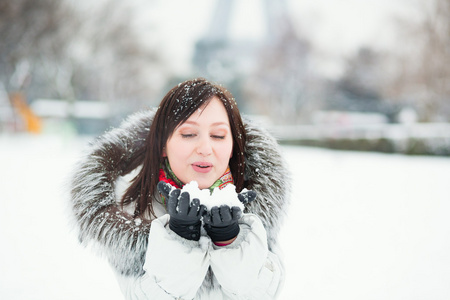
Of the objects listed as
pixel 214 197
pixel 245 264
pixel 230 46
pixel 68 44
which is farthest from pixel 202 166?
pixel 230 46

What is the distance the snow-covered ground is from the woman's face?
486 millimetres

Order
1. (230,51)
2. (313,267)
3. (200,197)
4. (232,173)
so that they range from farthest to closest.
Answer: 1. (230,51)
2. (313,267)
3. (232,173)
4. (200,197)

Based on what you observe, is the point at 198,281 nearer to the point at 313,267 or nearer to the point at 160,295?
the point at 160,295

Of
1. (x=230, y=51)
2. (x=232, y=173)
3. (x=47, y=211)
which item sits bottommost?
(x=47, y=211)

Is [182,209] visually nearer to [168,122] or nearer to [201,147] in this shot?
[201,147]

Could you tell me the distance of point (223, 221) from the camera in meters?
1.02

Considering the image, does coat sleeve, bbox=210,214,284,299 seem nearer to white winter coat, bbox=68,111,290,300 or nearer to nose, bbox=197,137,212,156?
white winter coat, bbox=68,111,290,300

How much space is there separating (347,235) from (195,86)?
9.67ft

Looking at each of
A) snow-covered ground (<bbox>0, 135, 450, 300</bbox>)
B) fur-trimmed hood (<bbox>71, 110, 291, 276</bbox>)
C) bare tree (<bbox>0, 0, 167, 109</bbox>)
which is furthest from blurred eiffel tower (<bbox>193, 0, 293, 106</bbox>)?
fur-trimmed hood (<bbox>71, 110, 291, 276</bbox>)

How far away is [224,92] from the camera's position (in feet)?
4.44

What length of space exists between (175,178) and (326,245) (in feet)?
8.17

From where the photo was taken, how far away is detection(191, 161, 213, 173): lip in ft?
4.18

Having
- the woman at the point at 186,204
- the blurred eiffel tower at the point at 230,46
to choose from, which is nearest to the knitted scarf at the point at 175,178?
the woman at the point at 186,204

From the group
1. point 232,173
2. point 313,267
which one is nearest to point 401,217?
point 313,267
